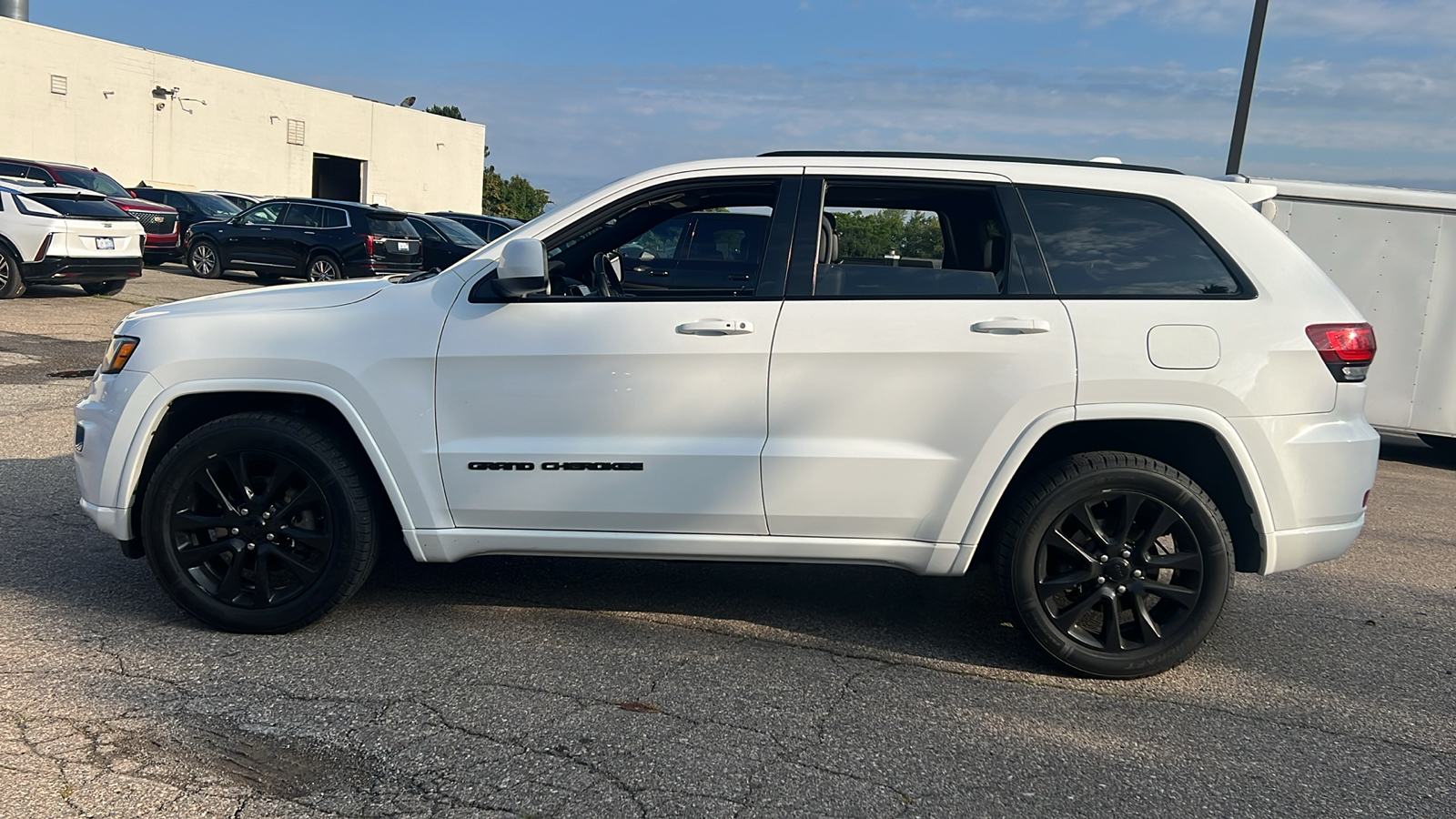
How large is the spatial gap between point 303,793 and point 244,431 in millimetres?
1537

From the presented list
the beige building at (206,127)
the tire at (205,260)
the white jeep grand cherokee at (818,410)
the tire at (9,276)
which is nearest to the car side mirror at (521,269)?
the white jeep grand cherokee at (818,410)

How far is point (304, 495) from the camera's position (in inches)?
162

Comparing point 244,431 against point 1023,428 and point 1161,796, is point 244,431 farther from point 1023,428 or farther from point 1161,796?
point 1161,796

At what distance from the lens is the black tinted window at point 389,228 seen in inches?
734

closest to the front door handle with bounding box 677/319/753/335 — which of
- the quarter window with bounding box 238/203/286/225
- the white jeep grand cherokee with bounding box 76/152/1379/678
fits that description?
the white jeep grand cherokee with bounding box 76/152/1379/678

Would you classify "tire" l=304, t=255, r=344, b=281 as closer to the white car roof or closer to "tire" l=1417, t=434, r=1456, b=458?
A: the white car roof

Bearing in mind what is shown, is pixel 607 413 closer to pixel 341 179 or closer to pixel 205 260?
pixel 205 260

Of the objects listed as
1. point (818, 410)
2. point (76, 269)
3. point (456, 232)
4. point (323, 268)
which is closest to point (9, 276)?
point (76, 269)

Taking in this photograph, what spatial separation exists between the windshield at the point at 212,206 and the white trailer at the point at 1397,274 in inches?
842

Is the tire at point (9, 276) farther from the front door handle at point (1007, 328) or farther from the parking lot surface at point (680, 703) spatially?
the front door handle at point (1007, 328)

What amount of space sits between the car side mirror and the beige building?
37152 millimetres

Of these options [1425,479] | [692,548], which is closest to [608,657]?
[692,548]

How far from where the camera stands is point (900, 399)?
397 centimetres

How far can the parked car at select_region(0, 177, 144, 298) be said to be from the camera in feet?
47.4
